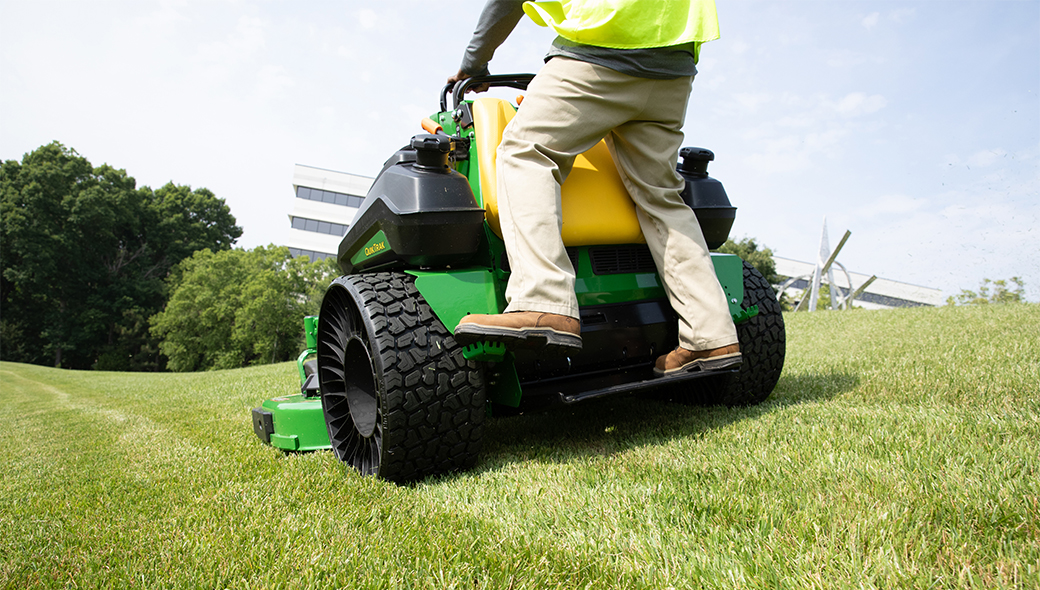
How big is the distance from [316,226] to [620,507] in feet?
166

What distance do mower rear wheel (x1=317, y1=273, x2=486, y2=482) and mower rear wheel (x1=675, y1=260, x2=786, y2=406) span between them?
1322 millimetres

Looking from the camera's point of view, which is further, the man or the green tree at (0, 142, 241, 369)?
the green tree at (0, 142, 241, 369)

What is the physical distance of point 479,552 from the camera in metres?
1.39

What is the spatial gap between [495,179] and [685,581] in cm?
158

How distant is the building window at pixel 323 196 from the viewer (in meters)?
48.5

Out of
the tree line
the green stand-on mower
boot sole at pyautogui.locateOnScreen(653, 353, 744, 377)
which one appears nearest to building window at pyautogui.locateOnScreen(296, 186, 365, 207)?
the tree line

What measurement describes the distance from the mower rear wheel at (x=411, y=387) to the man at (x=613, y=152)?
0.50 feet

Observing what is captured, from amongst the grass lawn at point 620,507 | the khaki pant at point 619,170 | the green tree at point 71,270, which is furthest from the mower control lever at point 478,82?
the green tree at point 71,270

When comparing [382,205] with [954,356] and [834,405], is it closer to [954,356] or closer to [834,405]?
[834,405]

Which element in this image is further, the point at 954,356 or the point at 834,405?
the point at 954,356

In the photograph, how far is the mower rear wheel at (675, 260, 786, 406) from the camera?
276cm

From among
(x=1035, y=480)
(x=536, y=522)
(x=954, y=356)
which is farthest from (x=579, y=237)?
(x=954, y=356)

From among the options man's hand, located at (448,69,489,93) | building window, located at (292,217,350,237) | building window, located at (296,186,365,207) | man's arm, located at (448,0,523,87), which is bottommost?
man's hand, located at (448,69,489,93)

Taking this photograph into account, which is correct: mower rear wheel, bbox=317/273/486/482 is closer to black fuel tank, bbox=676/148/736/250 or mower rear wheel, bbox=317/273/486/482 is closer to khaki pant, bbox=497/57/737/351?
khaki pant, bbox=497/57/737/351
